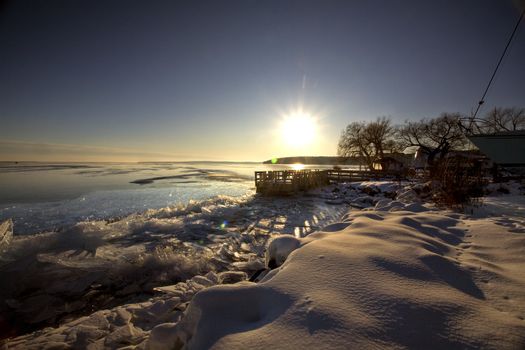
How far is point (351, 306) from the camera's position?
1788 mm

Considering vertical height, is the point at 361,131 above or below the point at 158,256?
above

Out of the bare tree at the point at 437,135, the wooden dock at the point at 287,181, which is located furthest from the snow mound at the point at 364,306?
the bare tree at the point at 437,135

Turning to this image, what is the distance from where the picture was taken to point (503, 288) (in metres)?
2.20

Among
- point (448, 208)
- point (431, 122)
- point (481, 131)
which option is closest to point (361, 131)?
point (431, 122)

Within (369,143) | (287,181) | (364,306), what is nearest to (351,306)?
(364,306)

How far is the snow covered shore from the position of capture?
1.52 meters

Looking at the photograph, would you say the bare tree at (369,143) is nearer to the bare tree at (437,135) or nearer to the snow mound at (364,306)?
the bare tree at (437,135)

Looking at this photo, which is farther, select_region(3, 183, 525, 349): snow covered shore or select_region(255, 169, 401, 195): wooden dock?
select_region(255, 169, 401, 195): wooden dock

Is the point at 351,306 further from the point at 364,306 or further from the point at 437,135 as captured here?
the point at 437,135

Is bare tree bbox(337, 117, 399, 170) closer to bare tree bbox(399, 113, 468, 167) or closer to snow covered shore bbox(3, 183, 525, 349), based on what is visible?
bare tree bbox(399, 113, 468, 167)

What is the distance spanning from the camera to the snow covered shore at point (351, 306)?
1518mm

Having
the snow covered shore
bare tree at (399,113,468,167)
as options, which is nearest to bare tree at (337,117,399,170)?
bare tree at (399,113,468,167)

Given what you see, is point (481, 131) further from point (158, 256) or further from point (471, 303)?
point (158, 256)

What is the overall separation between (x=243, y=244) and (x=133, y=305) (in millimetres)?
3328
